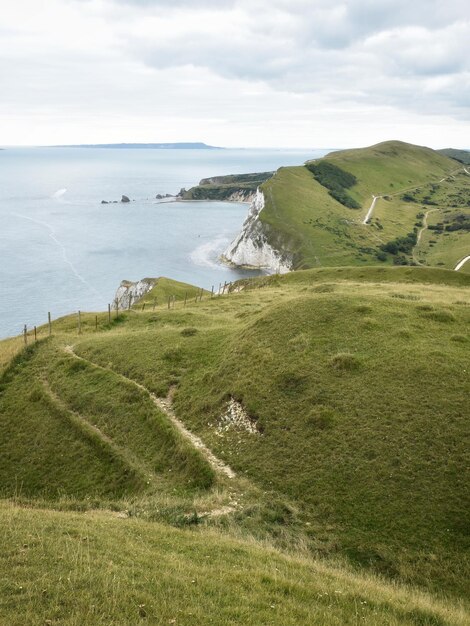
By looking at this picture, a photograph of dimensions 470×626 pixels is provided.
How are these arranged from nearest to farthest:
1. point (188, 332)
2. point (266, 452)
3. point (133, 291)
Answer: point (266, 452) → point (188, 332) → point (133, 291)

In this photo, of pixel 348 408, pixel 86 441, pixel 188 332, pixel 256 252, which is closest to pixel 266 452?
pixel 348 408

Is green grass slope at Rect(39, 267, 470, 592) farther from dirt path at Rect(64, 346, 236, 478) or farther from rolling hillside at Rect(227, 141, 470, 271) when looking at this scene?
rolling hillside at Rect(227, 141, 470, 271)

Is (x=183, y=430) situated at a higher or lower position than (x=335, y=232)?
higher

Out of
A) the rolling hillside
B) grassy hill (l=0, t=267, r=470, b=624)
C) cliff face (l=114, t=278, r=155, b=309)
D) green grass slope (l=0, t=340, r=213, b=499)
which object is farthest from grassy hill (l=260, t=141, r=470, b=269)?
green grass slope (l=0, t=340, r=213, b=499)

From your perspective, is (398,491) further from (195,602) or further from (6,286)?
(6,286)

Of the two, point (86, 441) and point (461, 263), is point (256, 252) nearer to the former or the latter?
point (461, 263)
